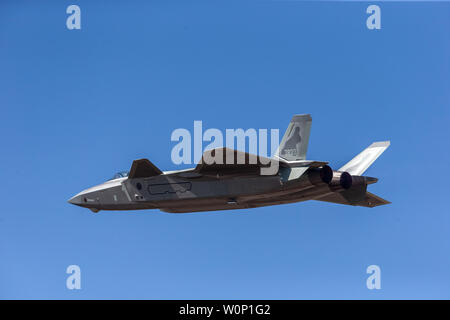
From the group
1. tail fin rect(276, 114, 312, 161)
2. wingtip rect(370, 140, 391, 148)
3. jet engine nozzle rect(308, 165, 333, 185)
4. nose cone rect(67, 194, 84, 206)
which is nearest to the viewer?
jet engine nozzle rect(308, 165, 333, 185)

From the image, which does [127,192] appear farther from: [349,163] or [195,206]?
[349,163]

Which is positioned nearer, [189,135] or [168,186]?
[189,135]

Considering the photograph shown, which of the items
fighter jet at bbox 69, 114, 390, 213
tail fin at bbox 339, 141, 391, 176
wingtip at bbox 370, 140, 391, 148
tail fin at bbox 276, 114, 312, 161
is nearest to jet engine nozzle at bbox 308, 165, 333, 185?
fighter jet at bbox 69, 114, 390, 213

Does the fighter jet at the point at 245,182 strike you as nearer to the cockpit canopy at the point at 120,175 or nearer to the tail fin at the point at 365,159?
the tail fin at the point at 365,159

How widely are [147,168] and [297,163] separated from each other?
6.44 metres

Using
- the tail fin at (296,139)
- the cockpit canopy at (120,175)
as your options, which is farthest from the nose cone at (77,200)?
the tail fin at (296,139)

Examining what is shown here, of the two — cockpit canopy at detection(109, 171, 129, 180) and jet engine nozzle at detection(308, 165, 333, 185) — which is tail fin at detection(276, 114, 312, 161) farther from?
cockpit canopy at detection(109, 171, 129, 180)

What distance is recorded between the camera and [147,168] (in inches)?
1147

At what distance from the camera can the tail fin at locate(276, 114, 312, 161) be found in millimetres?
28734

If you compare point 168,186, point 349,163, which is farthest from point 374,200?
point 168,186

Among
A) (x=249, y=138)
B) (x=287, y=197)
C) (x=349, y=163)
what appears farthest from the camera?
(x=349, y=163)

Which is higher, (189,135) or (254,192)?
(189,135)

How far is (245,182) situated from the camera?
28.1 metres

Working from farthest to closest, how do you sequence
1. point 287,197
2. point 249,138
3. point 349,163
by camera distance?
point 349,163 → point 287,197 → point 249,138
